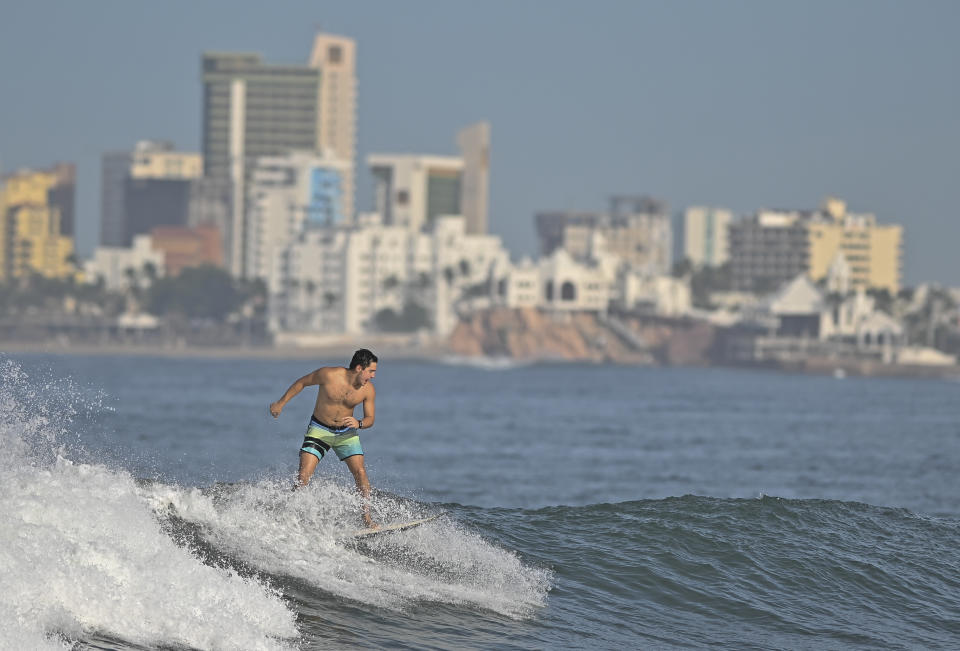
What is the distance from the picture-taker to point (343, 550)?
605 inches

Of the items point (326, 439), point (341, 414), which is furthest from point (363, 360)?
point (326, 439)

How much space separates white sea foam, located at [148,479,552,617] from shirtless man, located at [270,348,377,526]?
0.31m

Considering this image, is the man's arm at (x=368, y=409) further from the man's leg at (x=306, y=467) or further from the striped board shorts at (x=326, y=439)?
the man's leg at (x=306, y=467)

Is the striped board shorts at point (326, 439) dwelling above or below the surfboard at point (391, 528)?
above

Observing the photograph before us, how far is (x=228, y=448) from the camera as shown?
50844 mm

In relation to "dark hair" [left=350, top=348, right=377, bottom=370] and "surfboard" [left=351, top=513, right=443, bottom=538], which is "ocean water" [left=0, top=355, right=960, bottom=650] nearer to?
"surfboard" [left=351, top=513, right=443, bottom=538]

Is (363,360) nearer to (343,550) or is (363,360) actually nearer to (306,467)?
(306,467)

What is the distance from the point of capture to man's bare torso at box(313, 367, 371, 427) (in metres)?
15.2

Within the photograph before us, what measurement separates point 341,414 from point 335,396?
0.18 meters

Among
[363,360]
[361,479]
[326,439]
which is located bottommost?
[361,479]

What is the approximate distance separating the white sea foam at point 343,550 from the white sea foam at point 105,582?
893 millimetres

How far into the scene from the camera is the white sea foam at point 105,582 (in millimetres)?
12312

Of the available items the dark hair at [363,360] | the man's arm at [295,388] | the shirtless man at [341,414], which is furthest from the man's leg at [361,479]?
the dark hair at [363,360]

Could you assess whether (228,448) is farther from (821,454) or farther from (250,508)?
(250,508)
